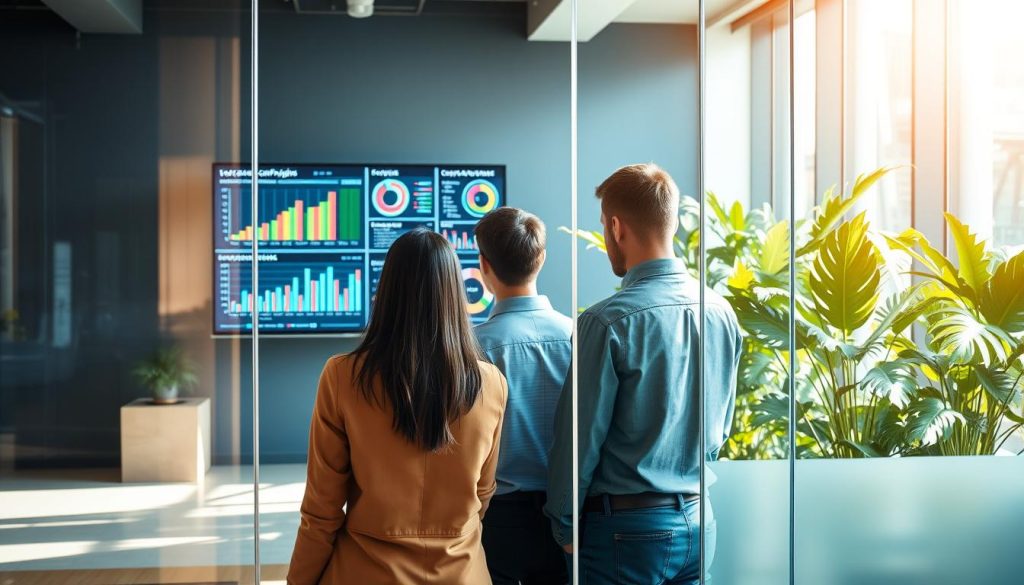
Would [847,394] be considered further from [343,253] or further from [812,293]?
[343,253]

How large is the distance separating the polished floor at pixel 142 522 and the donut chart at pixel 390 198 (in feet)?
2.17

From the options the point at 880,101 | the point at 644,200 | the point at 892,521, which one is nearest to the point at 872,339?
the point at 892,521

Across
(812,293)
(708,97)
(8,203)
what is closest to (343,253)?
(8,203)

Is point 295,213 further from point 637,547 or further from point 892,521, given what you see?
point 892,521

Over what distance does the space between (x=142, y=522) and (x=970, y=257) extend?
2.32m

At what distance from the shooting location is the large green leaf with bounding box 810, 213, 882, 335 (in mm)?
2598

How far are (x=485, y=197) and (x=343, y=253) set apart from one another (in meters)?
0.40

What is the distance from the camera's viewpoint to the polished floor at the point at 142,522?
2.29m

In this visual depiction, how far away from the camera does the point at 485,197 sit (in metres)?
2.21

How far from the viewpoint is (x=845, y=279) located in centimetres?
261

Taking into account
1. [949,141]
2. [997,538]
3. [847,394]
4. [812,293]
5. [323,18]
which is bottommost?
[997,538]

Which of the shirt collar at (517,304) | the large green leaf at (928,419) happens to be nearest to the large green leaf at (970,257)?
the large green leaf at (928,419)

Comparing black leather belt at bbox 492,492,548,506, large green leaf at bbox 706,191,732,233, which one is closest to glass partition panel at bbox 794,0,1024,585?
large green leaf at bbox 706,191,732,233

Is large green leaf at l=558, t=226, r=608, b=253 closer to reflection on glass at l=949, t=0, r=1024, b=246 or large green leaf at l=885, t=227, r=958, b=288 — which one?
large green leaf at l=885, t=227, r=958, b=288
